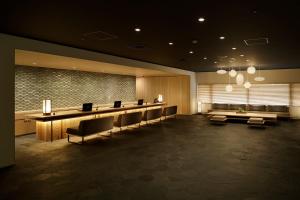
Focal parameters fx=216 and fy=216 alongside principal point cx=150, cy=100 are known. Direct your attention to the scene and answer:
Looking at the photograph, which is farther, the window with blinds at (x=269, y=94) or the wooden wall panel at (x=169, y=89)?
the wooden wall panel at (x=169, y=89)

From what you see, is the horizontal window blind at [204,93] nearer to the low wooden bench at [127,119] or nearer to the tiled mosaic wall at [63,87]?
the tiled mosaic wall at [63,87]

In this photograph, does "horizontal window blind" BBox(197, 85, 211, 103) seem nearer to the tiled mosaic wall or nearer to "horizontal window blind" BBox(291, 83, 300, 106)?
"horizontal window blind" BBox(291, 83, 300, 106)

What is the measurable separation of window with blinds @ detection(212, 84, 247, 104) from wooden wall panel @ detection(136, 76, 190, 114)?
6.80 ft

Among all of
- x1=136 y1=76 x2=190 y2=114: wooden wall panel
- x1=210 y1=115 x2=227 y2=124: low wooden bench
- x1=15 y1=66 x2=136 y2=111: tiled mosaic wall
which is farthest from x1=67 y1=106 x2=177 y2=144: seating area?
x1=136 y1=76 x2=190 y2=114: wooden wall panel

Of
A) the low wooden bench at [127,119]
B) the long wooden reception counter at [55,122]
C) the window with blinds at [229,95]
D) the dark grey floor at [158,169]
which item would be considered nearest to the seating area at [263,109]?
the window with blinds at [229,95]

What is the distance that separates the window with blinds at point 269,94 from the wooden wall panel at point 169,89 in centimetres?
400

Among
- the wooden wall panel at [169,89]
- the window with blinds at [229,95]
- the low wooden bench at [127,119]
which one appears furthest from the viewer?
the wooden wall panel at [169,89]

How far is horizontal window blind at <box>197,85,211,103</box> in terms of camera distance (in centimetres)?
1484

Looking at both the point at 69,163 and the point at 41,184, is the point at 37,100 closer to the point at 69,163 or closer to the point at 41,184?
the point at 69,163

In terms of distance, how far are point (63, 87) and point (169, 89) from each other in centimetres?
694

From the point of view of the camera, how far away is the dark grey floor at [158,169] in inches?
138

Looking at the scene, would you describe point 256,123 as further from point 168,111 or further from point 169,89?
point 169,89

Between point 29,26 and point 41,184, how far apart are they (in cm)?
306

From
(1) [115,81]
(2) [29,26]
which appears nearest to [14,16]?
(2) [29,26]
